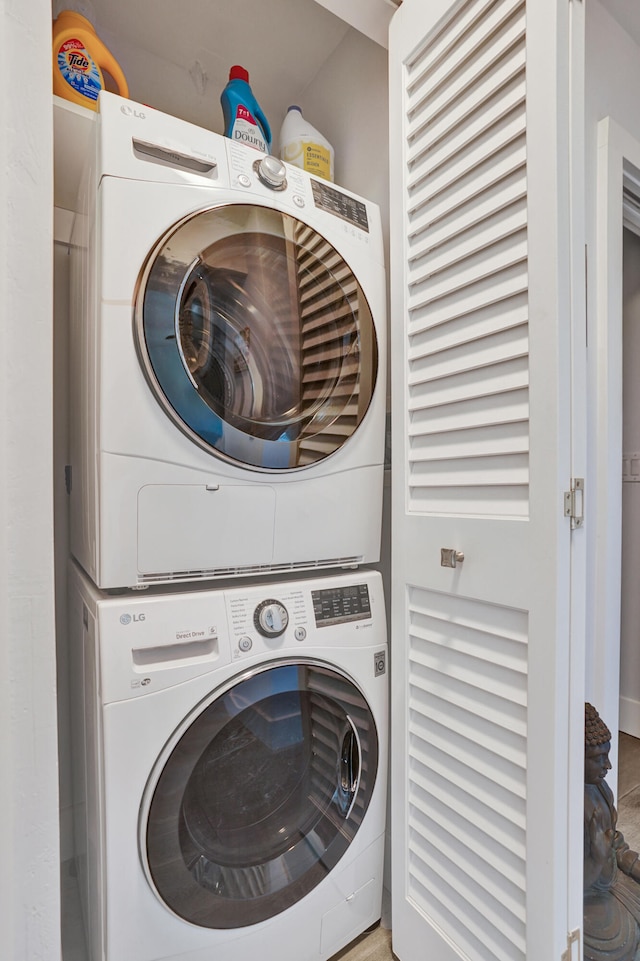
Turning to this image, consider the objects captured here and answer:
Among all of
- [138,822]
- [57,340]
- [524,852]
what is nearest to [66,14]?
[57,340]

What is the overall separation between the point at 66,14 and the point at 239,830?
1799mm

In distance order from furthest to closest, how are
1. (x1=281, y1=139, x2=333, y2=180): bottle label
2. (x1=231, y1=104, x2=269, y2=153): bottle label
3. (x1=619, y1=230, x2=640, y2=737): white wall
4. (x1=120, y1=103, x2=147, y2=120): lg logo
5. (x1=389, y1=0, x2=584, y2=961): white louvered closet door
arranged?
(x1=619, y1=230, x2=640, y2=737): white wall < (x1=281, y1=139, x2=333, y2=180): bottle label < (x1=231, y1=104, x2=269, y2=153): bottle label < (x1=120, y1=103, x2=147, y2=120): lg logo < (x1=389, y1=0, x2=584, y2=961): white louvered closet door

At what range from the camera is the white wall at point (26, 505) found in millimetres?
646

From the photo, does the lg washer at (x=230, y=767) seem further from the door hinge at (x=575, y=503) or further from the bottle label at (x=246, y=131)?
the bottle label at (x=246, y=131)

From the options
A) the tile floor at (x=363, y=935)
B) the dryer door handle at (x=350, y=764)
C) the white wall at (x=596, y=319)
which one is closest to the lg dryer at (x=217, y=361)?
the dryer door handle at (x=350, y=764)

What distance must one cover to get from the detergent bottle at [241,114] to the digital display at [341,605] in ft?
3.52

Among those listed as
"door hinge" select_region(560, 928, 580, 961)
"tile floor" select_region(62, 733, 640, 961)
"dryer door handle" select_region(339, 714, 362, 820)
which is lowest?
"tile floor" select_region(62, 733, 640, 961)

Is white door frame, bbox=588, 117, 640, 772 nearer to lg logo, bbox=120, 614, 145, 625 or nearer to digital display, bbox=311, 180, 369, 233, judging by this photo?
digital display, bbox=311, 180, 369, 233

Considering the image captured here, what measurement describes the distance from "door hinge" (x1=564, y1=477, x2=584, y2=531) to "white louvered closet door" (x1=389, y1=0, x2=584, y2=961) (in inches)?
0.8

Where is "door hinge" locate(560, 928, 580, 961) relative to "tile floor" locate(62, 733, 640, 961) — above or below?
above

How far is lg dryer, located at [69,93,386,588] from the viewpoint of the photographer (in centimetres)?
89

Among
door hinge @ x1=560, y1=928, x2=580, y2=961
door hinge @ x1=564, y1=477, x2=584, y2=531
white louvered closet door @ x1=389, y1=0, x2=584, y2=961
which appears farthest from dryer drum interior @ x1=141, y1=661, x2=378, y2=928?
door hinge @ x1=564, y1=477, x2=584, y2=531

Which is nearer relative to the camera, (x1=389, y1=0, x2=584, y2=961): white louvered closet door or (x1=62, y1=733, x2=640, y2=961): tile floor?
(x1=389, y1=0, x2=584, y2=961): white louvered closet door

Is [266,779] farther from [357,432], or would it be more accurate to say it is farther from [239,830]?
[357,432]
